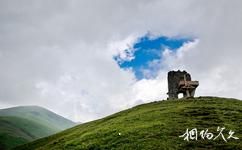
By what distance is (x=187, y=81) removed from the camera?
216 feet

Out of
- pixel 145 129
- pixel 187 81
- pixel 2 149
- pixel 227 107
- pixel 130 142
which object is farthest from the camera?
pixel 2 149

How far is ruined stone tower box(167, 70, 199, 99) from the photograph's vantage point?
65.4 m

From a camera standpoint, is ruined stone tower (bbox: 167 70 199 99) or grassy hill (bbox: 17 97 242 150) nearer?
grassy hill (bbox: 17 97 242 150)

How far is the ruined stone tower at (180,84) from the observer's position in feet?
215

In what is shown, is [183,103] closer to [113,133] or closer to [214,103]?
[214,103]

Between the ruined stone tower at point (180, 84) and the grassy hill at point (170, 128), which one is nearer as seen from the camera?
the grassy hill at point (170, 128)

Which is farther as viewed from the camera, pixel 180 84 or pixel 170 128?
pixel 180 84

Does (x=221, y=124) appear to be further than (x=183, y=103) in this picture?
No

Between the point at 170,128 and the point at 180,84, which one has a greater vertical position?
the point at 180,84

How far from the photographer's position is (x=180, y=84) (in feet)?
215

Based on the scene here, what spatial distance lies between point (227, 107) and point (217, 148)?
1798 centimetres

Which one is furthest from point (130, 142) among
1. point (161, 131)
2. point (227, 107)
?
point (227, 107)

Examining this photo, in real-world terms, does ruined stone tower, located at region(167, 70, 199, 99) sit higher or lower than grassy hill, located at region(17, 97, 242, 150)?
higher

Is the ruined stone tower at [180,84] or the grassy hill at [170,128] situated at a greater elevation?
the ruined stone tower at [180,84]
